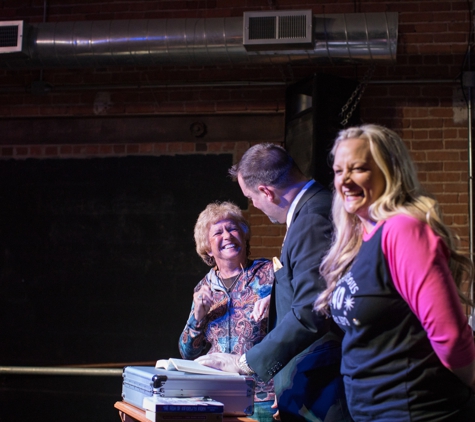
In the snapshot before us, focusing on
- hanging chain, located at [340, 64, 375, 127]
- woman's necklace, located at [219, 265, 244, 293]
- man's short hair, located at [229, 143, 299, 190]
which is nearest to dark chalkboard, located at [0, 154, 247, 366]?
hanging chain, located at [340, 64, 375, 127]

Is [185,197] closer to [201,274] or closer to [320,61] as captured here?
[201,274]

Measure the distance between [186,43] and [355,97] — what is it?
1336mm

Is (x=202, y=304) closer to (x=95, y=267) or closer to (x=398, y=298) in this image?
(x=398, y=298)

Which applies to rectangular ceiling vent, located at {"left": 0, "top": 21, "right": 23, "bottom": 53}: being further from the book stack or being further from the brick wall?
the book stack

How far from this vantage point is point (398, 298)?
1437 mm

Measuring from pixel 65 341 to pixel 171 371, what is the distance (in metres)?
3.32

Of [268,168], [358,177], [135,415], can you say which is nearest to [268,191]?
[268,168]

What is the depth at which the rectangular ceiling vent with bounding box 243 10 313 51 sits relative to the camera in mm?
4297

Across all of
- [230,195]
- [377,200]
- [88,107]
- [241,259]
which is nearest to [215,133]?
[230,195]

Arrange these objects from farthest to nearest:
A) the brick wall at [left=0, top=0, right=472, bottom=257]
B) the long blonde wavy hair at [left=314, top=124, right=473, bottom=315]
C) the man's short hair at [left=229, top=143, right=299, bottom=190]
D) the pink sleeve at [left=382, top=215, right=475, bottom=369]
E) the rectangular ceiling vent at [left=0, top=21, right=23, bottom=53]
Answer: the brick wall at [left=0, top=0, right=472, bottom=257]
the rectangular ceiling vent at [left=0, top=21, right=23, bottom=53]
the man's short hair at [left=229, top=143, right=299, bottom=190]
the long blonde wavy hair at [left=314, top=124, right=473, bottom=315]
the pink sleeve at [left=382, top=215, right=475, bottom=369]

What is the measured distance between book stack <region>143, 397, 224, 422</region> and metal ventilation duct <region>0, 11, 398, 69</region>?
3046 mm

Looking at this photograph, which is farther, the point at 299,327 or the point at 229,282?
the point at 229,282

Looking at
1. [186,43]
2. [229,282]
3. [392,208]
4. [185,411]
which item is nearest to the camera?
[392,208]

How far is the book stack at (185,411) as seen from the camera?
190 centimetres
